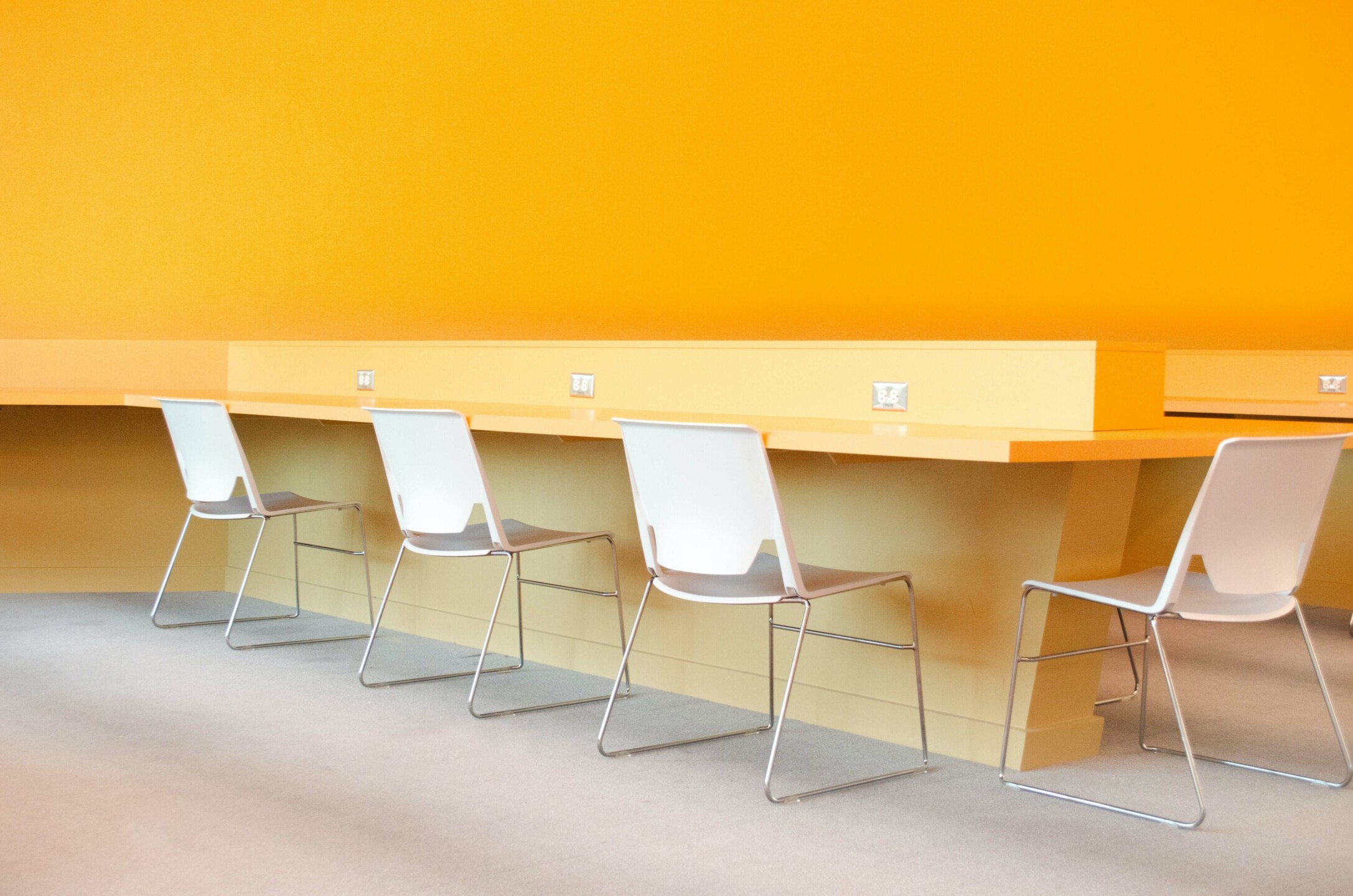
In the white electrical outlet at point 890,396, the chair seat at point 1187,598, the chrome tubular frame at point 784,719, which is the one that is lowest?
the chrome tubular frame at point 784,719

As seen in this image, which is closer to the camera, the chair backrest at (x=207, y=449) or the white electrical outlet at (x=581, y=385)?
the chair backrest at (x=207, y=449)

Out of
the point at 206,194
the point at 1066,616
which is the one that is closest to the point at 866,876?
the point at 1066,616

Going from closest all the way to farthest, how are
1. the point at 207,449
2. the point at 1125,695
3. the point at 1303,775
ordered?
the point at 1303,775, the point at 1125,695, the point at 207,449

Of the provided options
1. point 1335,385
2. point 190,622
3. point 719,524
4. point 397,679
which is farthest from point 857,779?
point 1335,385

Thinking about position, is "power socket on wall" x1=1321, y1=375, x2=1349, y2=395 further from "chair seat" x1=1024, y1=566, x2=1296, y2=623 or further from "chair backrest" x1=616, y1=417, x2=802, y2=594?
"chair backrest" x1=616, y1=417, x2=802, y2=594

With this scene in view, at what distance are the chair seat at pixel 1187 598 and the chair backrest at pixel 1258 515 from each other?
3 centimetres

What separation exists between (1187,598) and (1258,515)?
203mm

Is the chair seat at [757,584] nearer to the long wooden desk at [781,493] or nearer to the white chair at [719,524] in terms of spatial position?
the white chair at [719,524]

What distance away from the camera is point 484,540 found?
3.06 m

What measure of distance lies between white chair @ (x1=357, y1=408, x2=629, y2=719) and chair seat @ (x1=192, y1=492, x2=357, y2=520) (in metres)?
0.65

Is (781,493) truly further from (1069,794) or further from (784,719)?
(1069,794)

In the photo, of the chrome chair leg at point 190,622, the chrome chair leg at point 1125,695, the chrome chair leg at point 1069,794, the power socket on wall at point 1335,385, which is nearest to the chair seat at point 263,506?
the chrome chair leg at point 190,622

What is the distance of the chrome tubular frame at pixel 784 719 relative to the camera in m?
2.33

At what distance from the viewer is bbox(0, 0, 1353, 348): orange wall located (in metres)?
5.37
